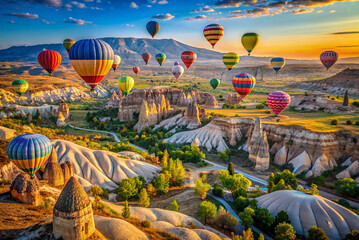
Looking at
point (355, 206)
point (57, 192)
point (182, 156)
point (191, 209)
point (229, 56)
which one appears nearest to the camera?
point (57, 192)

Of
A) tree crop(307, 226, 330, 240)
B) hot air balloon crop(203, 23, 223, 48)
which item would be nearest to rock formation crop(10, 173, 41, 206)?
tree crop(307, 226, 330, 240)

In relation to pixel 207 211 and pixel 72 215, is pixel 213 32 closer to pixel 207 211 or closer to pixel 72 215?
pixel 207 211

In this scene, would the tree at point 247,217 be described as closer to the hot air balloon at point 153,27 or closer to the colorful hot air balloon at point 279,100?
the colorful hot air balloon at point 279,100

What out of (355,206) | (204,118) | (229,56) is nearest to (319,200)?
(355,206)

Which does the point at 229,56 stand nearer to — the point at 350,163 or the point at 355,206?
the point at 350,163

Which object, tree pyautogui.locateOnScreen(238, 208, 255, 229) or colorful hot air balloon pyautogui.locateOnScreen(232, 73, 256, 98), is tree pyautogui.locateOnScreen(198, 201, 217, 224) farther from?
colorful hot air balloon pyautogui.locateOnScreen(232, 73, 256, 98)

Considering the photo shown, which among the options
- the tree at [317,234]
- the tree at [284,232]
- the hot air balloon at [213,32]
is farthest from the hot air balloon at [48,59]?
the tree at [317,234]
